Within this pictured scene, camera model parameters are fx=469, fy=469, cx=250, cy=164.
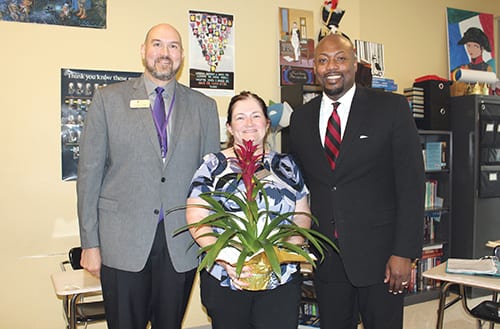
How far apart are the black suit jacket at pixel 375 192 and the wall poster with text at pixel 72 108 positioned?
1.96 meters

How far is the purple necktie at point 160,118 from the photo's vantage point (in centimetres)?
216

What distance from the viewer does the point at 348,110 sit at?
217 centimetres

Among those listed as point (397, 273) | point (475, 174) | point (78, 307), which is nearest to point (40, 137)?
point (78, 307)

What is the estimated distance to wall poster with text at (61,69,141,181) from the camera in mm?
3271

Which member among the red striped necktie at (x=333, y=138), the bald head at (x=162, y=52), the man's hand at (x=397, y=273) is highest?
the bald head at (x=162, y=52)

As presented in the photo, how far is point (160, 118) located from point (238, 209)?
628 mm

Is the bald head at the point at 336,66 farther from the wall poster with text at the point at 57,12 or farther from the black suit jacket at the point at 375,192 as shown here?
the wall poster with text at the point at 57,12

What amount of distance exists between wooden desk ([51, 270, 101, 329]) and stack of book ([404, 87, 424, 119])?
10.9 feet

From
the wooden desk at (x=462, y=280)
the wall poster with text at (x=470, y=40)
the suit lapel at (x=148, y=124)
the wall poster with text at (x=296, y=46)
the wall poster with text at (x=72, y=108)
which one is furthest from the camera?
the wall poster with text at (x=470, y=40)

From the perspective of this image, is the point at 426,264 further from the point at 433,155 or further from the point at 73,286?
the point at 73,286

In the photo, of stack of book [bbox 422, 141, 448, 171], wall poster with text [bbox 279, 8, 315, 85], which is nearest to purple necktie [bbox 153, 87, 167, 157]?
wall poster with text [bbox 279, 8, 315, 85]

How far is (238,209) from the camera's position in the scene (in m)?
1.88

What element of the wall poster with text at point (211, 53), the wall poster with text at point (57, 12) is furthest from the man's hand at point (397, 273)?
the wall poster with text at point (57, 12)

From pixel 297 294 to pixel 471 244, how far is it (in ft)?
10.7
